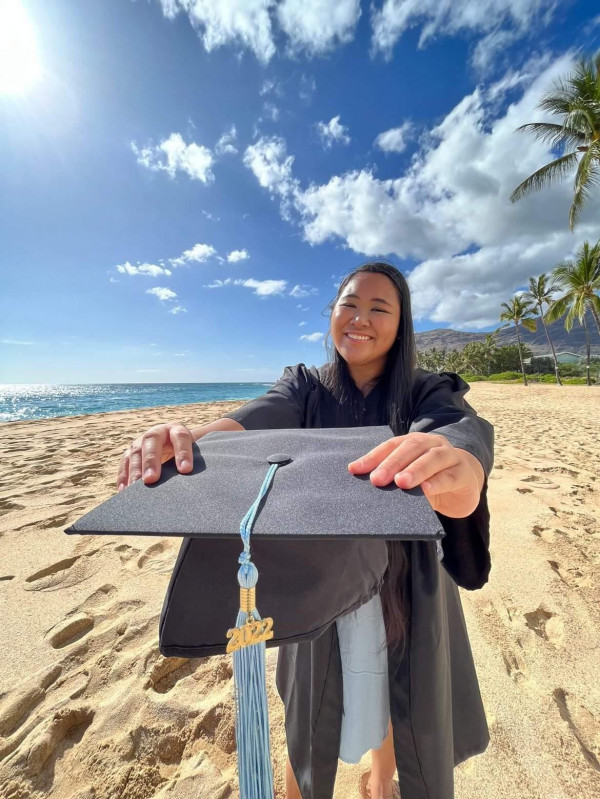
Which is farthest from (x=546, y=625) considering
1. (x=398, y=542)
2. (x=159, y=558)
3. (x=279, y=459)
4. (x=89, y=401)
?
(x=89, y=401)

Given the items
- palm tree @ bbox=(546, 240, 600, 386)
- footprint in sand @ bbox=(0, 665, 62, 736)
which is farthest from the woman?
palm tree @ bbox=(546, 240, 600, 386)

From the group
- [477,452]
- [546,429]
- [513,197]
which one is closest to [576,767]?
[477,452]

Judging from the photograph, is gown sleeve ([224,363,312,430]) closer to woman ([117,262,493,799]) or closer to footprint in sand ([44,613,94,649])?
woman ([117,262,493,799])

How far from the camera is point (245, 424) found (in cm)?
114

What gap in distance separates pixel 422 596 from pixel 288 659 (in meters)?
0.64

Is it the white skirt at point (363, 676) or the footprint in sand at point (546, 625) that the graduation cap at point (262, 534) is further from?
the footprint in sand at point (546, 625)

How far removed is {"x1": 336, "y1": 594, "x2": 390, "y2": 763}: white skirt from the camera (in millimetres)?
949

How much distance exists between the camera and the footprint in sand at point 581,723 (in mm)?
1186

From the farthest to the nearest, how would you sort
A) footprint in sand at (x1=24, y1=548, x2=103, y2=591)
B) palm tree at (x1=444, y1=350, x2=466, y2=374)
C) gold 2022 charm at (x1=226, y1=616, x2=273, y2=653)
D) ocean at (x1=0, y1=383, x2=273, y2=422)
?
palm tree at (x1=444, y1=350, x2=466, y2=374) < ocean at (x1=0, y1=383, x2=273, y2=422) < footprint in sand at (x1=24, y1=548, x2=103, y2=591) < gold 2022 charm at (x1=226, y1=616, x2=273, y2=653)

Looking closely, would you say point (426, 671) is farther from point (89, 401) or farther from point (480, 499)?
point (89, 401)

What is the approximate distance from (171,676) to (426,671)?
51.8 inches

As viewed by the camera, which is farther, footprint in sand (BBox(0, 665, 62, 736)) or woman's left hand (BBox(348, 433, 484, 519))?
footprint in sand (BBox(0, 665, 62, 736))

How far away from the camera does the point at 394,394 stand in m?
1.18

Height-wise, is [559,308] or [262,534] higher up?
[559,308]
